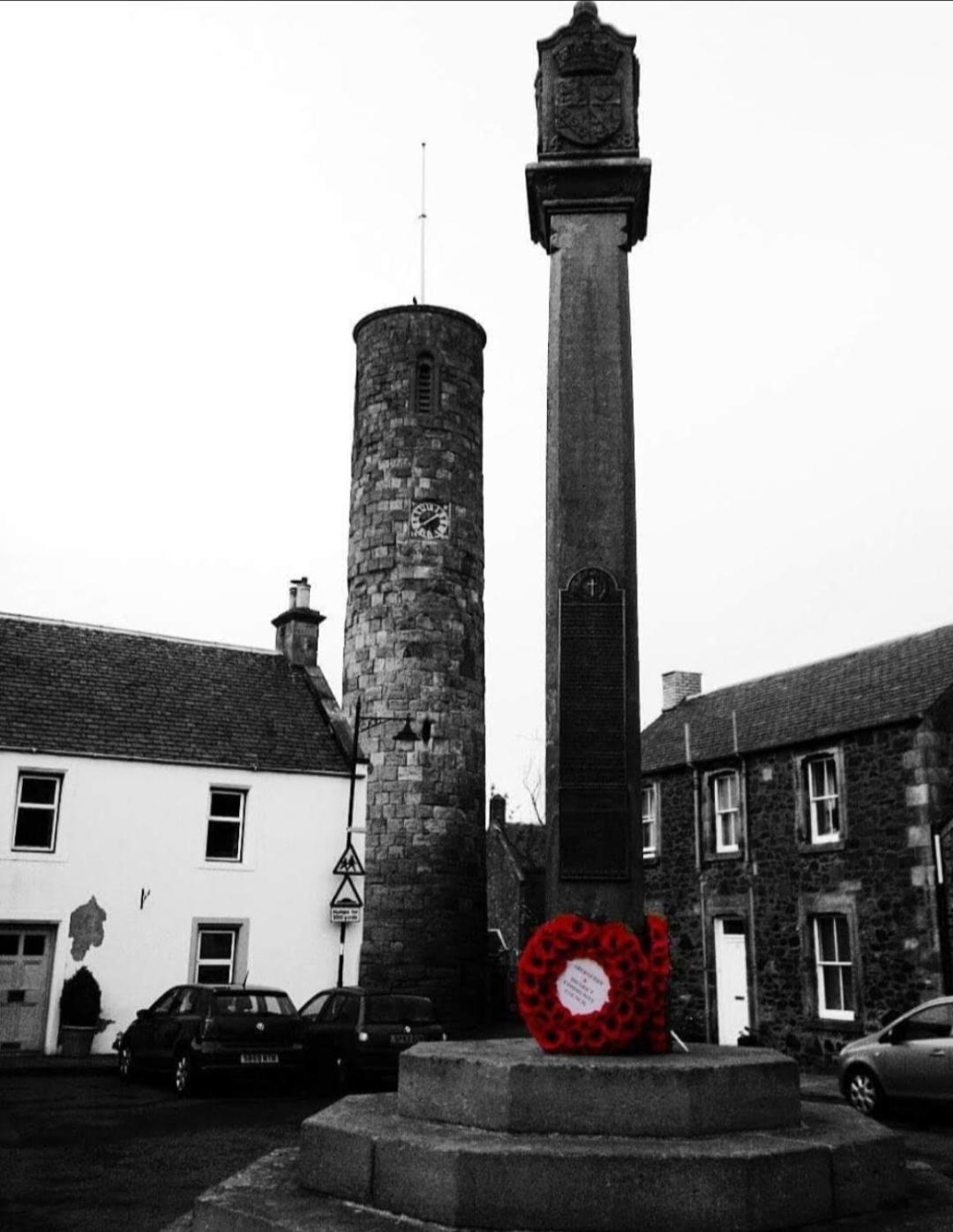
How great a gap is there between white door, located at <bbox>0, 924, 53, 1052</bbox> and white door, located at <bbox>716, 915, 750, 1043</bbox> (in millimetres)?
12498

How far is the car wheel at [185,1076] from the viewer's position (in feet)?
49.9

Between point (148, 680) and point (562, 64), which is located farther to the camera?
point (148, 680)

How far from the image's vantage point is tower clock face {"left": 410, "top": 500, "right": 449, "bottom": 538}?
89.6 ft

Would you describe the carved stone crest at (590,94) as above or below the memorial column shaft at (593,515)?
above

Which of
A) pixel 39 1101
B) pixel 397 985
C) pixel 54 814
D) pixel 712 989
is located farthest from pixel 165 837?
pixel 712 989

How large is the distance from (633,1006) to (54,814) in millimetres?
17259

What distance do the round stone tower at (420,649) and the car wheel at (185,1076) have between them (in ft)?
33.6

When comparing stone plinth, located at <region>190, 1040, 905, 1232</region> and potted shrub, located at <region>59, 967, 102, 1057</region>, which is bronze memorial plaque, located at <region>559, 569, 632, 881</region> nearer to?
stone plinth, located at <region>190, 1040, 905, 1232</region>

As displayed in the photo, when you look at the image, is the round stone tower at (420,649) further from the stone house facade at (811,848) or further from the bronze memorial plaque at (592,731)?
the bronze memorial plaque at (592,731)

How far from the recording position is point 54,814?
2173 centimetres

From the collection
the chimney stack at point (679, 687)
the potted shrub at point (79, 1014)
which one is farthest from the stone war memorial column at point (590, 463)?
the chimney stack at point (679, 687)

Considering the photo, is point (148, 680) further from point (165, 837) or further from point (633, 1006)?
point (633, 1006)

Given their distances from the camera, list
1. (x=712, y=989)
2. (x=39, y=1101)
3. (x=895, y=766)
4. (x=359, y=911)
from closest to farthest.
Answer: (x=39, y=1101) < (x=895, y=766) < (x=359, y=911) < (x=712, y=989)

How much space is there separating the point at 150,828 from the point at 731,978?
453 inches
